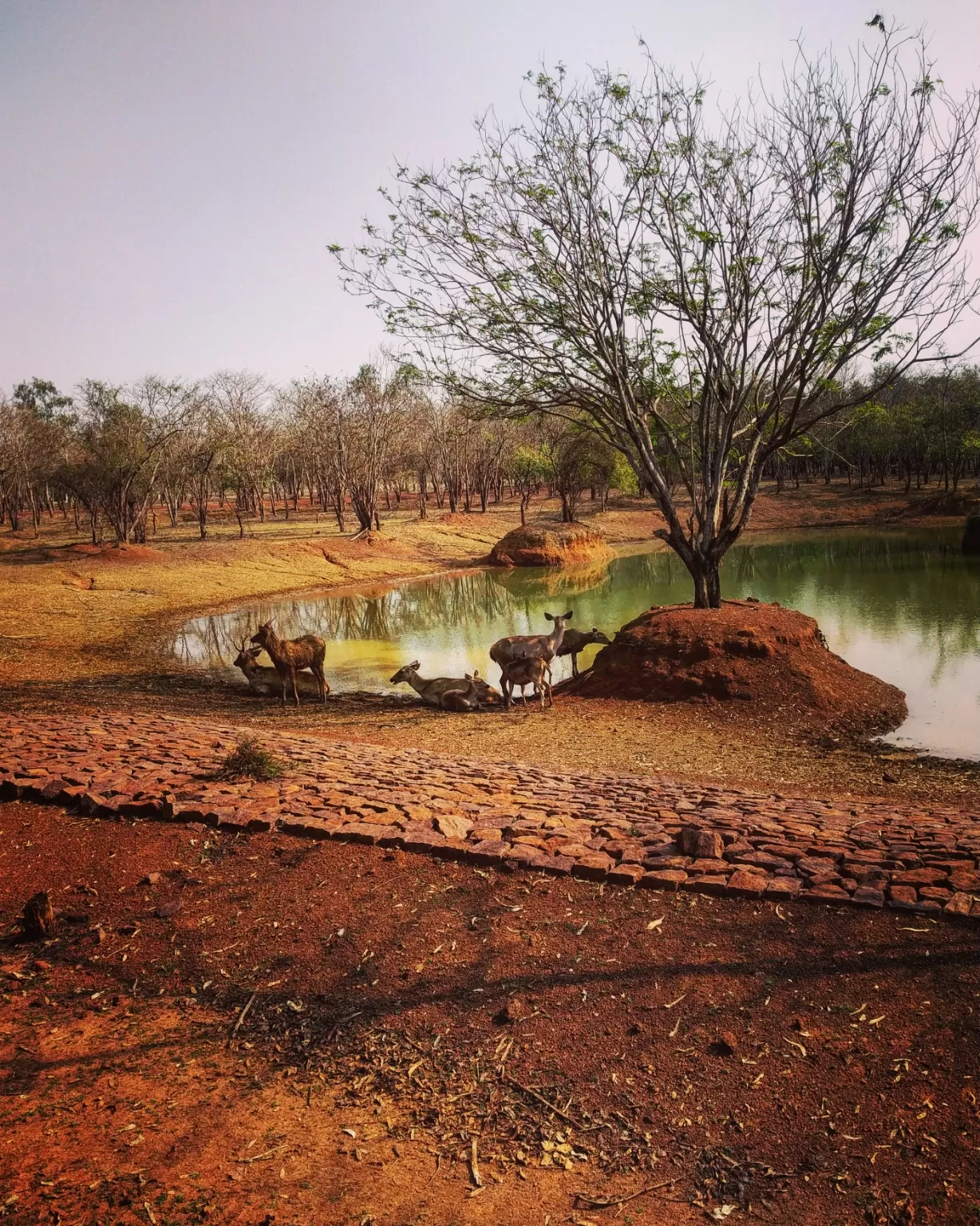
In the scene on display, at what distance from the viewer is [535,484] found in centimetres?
7294

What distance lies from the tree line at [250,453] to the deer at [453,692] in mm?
17981

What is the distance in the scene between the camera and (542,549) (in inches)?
1714

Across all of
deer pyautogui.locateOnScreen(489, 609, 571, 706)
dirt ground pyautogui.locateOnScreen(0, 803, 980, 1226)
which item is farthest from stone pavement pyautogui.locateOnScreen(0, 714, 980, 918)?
deer pyautogui.locateOnScreen(489, 609, 571, 706)

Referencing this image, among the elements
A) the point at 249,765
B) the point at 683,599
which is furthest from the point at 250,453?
the point at 249,765

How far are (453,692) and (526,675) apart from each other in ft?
4.63

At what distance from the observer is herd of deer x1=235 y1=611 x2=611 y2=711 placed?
1473 cm

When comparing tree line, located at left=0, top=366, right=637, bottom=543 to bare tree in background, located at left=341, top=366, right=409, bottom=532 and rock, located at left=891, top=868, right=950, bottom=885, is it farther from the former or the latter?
rock, located at left=891, top=868, right=950, bottom=885

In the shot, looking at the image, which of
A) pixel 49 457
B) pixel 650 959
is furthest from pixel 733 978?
pixel 49 457

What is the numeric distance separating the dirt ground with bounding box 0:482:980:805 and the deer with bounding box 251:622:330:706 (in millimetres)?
641

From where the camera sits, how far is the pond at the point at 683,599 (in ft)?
52.1

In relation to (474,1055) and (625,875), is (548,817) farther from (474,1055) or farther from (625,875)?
(474,1055)

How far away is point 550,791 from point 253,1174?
4999 millimetres

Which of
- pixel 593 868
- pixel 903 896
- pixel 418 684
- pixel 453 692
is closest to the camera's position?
pixel 903 896

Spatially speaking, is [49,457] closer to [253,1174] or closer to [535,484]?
[535,484]
